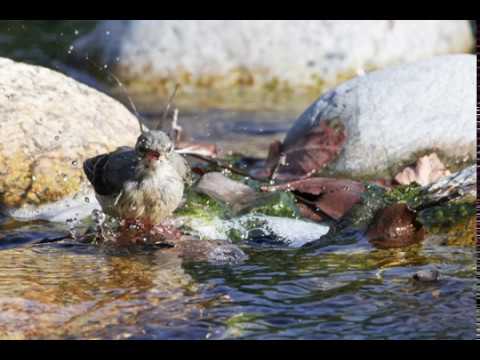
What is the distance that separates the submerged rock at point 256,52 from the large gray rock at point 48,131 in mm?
4078

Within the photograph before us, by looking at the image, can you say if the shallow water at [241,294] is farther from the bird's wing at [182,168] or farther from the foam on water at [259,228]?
the bird's wing at [182,168]

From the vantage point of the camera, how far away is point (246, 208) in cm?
646

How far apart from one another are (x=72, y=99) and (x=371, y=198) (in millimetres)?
2558

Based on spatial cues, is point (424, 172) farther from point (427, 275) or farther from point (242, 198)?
point (427, 275)

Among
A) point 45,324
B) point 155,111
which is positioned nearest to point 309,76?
point 155,111

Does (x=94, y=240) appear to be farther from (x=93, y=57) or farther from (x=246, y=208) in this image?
(x=93, y=57)

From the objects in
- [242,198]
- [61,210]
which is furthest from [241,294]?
[61,210]

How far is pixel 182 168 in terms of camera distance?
6.53m

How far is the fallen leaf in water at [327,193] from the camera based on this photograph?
651 centimetres

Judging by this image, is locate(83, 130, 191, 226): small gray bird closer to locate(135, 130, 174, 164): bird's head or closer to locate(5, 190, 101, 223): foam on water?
locate(135, 130, 174, 164): bird's head

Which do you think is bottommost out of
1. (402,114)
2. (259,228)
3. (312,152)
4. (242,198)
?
(259,228)

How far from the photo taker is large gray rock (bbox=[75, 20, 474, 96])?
11758 millimetres

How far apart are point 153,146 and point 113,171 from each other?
0.38m
